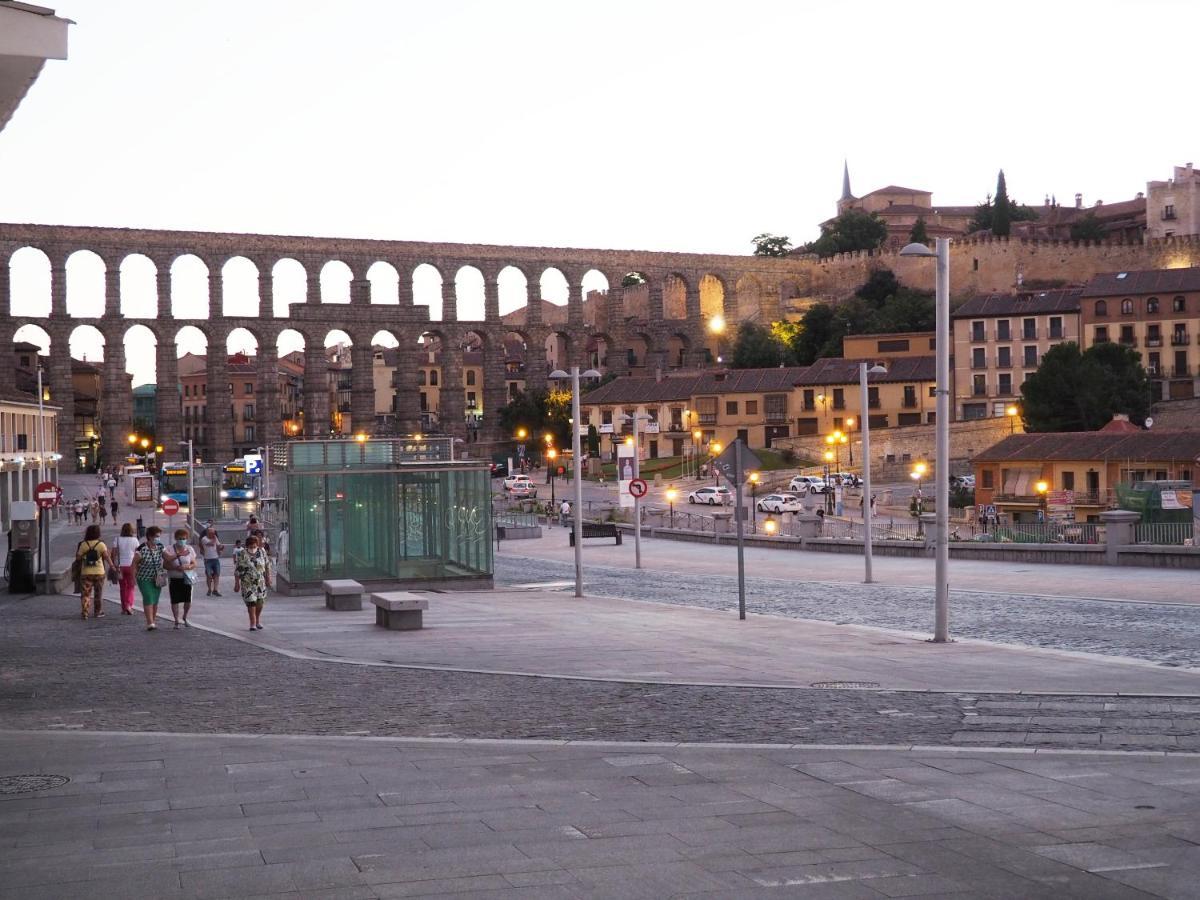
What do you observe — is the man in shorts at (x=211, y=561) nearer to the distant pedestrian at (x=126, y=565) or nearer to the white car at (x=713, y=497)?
the distant pedestrian at (x=126, y=565)

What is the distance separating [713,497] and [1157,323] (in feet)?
134

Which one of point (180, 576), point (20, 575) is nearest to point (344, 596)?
point (180, 576)

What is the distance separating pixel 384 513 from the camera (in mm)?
29391

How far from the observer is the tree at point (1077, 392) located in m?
87.2

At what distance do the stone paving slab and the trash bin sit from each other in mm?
6235

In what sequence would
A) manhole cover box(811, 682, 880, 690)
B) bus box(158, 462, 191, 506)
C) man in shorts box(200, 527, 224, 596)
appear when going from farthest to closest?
bus box(158, 462, 191, 506), man in shorts box(200, 527, 224, 596), manhole cover box(811, 682, 880, 690)

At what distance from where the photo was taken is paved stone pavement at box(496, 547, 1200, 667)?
1894cm

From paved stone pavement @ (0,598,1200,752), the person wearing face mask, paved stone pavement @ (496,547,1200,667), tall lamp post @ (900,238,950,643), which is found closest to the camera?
paved stone pavement @ (0,598,1200,752)

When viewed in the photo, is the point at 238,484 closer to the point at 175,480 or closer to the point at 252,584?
the point at 175,480

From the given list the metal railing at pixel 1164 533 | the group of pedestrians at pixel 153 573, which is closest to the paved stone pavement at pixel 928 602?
the metal railing at pixel 1164 533

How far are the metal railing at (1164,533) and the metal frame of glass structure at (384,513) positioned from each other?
51.0 feet

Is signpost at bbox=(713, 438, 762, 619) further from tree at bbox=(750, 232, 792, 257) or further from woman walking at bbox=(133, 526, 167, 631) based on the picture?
tree at bbox=(750, 232, 792, 257)

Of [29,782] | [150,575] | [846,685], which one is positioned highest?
[150,575]

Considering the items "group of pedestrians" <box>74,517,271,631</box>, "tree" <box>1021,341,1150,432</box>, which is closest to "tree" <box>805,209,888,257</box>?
"tree" <box>1021,341,1150,432</box>
